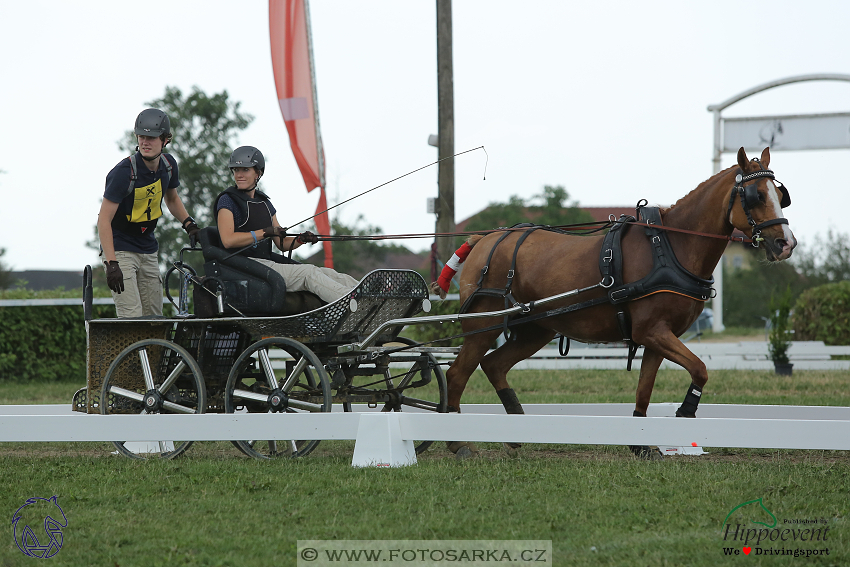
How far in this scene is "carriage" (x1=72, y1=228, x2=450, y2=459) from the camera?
5.95 meters

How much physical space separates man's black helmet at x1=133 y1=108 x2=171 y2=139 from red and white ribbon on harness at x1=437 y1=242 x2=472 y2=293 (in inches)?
90.1

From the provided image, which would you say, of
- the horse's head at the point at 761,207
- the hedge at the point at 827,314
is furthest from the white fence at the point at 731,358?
the horse's head at the point at 761,207

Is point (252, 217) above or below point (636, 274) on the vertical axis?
above

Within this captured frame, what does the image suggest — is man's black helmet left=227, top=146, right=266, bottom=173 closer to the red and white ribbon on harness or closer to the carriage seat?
the carriage seat

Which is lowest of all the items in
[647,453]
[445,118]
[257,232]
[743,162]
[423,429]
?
[647,453]

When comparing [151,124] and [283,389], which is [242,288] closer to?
[283,389]

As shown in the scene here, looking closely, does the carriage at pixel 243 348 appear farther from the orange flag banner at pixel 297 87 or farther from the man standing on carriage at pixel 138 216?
the orange flag banner at pixel 297 87

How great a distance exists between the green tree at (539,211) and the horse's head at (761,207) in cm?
3844

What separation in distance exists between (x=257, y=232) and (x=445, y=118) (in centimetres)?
→ 762

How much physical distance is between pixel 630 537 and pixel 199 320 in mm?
3569

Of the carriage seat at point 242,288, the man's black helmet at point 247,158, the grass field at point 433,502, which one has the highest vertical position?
the man's black helmet at point 247,158

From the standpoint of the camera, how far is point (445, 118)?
1328cm

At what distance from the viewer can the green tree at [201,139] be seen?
42125mm

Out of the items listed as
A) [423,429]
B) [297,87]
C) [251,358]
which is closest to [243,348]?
[251,358]
